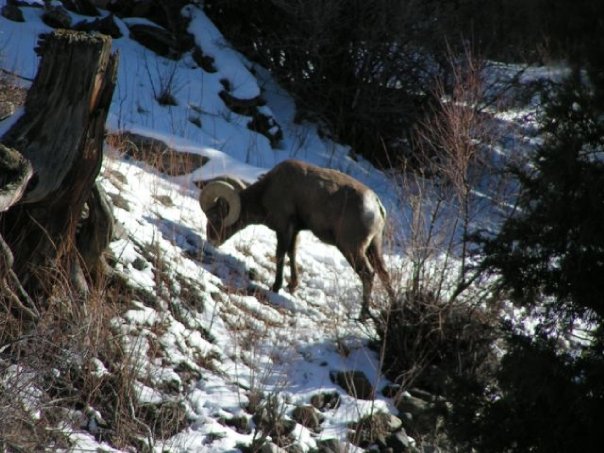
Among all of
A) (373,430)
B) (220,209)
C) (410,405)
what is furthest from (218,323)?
(220,209)

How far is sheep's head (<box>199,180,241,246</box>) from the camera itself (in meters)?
11.8

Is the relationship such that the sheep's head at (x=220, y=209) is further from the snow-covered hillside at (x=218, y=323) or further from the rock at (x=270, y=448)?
the rock at (x=270, y=448)

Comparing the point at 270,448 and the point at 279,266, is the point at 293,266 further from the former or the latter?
the point at 270,448

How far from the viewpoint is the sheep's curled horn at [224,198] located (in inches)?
466

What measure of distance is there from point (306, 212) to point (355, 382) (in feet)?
8.39

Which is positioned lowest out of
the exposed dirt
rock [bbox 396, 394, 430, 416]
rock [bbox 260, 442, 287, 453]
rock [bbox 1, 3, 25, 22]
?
rock [bbox 396, 394, 430, 416]

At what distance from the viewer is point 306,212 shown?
11.7 metres

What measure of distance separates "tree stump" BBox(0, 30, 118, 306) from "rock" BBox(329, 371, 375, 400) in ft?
10.5

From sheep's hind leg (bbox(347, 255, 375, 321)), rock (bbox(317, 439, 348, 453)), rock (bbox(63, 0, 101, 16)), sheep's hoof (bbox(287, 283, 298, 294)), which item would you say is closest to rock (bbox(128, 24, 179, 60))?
rock (bbox(63, 0, 101, 16))

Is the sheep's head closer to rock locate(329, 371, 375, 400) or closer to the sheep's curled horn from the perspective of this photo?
the sheep's curled horn

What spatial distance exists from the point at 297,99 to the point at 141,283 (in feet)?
35.0

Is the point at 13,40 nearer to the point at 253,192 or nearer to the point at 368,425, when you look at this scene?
the point at 253,192

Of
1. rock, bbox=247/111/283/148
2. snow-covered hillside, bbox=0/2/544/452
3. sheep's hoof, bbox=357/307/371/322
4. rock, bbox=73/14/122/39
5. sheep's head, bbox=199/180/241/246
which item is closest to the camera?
snow-covered hillside, bbox=0/2/544/452

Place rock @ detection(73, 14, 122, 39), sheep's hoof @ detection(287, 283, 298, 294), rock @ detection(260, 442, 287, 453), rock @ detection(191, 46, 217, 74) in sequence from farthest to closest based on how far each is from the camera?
rock @ detection(191, 46, 217, 74) → rock @ detection(73, 14, 122, 39) → sheep's hoof @ detection(287, 283, 298, 294) → rock @ detection(260, 442, 287, 453)
